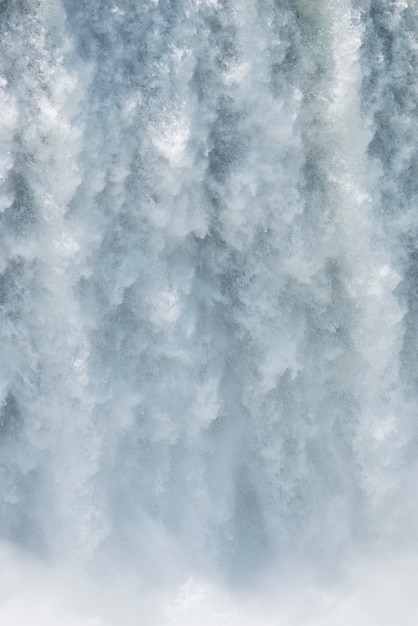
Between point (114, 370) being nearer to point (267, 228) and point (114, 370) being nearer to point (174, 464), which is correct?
point (174, 464)

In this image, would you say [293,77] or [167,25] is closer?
[167,25]

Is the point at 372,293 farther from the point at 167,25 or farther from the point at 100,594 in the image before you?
the point at 100,594

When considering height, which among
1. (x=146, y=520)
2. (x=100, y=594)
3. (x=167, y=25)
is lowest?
(x=100, y=594)

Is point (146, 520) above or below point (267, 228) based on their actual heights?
below

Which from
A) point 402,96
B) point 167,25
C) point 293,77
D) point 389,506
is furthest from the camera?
point 389,506

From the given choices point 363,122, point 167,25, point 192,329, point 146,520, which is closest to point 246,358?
point 192,329

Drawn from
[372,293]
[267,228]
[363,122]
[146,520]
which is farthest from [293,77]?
[146,520]

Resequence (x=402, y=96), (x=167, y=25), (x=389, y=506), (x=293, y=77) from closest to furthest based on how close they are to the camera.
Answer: (x=167, y=25), (x=293, y=77), (x=402, y=96), (x=389, y=506)
